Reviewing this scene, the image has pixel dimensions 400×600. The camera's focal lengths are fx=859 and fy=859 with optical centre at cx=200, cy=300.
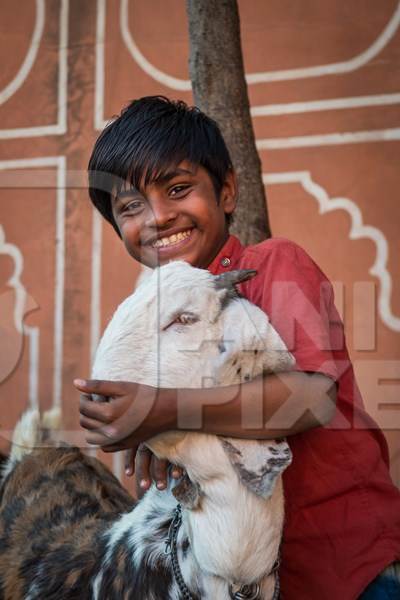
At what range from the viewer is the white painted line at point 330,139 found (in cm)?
422

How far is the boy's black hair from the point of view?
6.46ft

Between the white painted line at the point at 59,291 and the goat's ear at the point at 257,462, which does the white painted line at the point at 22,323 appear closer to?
the white painted line at the point at 59,291

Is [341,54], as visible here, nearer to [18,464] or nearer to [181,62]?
[181,62]

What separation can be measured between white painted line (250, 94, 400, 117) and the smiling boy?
2.29 metres

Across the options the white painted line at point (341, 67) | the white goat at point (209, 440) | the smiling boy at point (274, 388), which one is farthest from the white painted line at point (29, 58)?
the white goat at point (209, 440)

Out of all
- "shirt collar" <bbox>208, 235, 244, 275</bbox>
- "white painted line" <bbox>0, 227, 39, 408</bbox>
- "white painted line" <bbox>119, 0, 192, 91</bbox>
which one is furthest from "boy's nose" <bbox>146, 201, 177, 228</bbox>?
"white painted line" <bbox>0, 227, 39, 408</bbox>

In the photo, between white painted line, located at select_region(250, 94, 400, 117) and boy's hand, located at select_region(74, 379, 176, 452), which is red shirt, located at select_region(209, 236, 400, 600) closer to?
Result: boy's hand, located at select_region(74, 379, 176, 452)

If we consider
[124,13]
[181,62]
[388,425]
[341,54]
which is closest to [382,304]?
[388,425]

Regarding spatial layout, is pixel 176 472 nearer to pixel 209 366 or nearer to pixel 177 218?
pixel 209 366

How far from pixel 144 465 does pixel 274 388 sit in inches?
11.9

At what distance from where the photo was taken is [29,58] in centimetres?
499

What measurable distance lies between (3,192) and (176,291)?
3.79 meters

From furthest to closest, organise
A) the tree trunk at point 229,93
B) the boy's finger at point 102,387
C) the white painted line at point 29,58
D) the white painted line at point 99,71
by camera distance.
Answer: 1. the white painted line at point 29,58
2. the white painted line at point 99,71
3. the tree trunk at point 229,93
4. the boy's finger at point 102,387

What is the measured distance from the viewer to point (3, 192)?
16.9 feet
